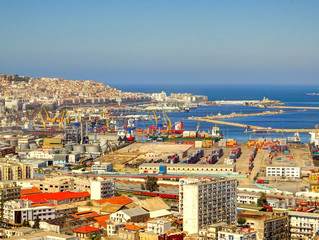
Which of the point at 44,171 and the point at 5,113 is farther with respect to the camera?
the point at 5,113

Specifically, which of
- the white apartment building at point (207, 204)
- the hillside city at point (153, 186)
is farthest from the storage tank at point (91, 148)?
the white apartment building at point (207, 204)

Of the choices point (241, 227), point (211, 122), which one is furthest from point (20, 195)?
point (211, 122)

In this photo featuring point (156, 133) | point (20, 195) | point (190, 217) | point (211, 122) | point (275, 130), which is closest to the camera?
point (190, 217)

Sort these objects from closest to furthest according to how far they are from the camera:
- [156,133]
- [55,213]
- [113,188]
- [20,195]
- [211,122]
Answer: [55,213] → [20,195] → [113,188] → [156,133] → [211,122]

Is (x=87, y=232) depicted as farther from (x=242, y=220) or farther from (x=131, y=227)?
(x=242, y=220)

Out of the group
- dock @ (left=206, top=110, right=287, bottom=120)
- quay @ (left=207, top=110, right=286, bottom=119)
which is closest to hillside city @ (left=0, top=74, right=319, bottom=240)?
dock @ (left=206, top=110, right=287, bottom=120)

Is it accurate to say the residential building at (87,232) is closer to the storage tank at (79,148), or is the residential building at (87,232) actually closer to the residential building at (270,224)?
the residential building at (270,224)

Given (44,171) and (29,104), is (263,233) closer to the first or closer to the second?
(44,171)

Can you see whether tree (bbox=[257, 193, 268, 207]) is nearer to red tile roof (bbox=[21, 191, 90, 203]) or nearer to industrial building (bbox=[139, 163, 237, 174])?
red tile roof (bbox=[21, 191, 90, 203])
